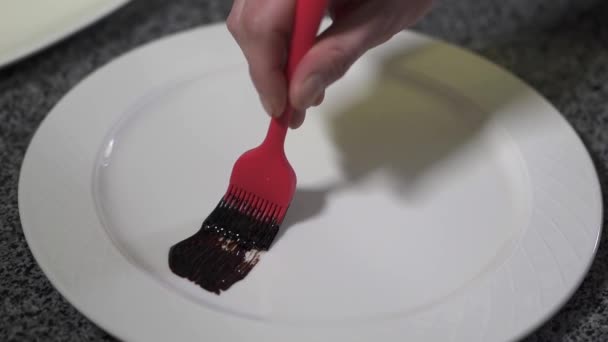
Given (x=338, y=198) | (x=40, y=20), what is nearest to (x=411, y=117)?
(x=338, y=198)

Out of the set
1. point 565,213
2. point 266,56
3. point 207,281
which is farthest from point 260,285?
point 565,213

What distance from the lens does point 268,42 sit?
647 millimetres

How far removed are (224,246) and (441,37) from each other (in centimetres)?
57

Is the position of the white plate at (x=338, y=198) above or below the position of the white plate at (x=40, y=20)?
below

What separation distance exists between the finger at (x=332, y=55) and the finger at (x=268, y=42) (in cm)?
2

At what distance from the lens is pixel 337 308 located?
2.11ft

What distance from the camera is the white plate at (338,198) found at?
2.02ft

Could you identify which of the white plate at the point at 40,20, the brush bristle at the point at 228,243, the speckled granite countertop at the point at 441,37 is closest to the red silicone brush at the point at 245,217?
the brush bristle at the point at 228,243

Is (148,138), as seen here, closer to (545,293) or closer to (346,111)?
(346,111)

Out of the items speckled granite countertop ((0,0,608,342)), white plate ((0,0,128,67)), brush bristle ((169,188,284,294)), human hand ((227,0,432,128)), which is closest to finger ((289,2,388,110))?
human hand ((227,0,432,128))

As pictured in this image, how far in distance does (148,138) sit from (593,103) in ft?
2.08

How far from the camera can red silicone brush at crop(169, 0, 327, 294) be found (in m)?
0.66

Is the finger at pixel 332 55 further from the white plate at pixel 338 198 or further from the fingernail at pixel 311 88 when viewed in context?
the white plate at pixel 338 198

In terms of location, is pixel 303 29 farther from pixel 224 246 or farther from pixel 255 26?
pixel 224 246
